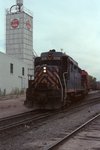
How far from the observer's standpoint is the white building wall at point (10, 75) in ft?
154

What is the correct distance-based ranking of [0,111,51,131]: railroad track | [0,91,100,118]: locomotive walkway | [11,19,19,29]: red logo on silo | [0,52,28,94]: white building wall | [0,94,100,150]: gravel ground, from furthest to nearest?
[11,19,19,29]: red logo on silo → [0,52,28,94]: white building wall → [0,91,100,118]: locomotive walkway → [0,111,51,131]: railroad track → [0,94,100,150]: gravel ground

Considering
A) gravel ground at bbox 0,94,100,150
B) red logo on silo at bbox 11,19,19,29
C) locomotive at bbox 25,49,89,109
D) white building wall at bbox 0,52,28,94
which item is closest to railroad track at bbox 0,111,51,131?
gravel ground at bbox 0,94,100,150

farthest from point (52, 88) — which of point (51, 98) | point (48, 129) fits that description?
point (48, 129)

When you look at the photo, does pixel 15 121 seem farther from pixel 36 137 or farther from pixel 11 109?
pixel 11 109

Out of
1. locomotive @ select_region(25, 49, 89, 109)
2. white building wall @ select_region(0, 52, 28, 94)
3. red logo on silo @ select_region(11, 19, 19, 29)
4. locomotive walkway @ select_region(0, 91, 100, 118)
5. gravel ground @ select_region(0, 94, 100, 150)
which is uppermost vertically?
red logo on silo @ select_region(11, 19, 19, 29)

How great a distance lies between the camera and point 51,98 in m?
21.5

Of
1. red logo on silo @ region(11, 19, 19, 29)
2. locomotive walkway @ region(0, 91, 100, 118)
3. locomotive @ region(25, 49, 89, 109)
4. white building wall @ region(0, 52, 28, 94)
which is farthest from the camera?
red logo on silo @ region(11, 19, 19, 29)

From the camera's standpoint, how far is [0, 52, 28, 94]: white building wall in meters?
46.9

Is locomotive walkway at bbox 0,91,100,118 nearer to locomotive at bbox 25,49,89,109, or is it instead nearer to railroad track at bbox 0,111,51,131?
locomotive at bbox 25,49,89,109

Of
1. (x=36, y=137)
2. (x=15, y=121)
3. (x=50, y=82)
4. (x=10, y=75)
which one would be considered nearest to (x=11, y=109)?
(x=50, y=82)

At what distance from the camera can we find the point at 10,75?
49781 mm

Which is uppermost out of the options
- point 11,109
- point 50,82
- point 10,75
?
point 10,75

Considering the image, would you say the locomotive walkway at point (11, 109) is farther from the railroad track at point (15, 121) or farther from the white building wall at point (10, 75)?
the white building wall at point (10, 75)

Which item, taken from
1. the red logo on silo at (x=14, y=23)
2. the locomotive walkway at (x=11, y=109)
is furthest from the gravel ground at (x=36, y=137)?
the red logo on silo at (x=14, y=23)
